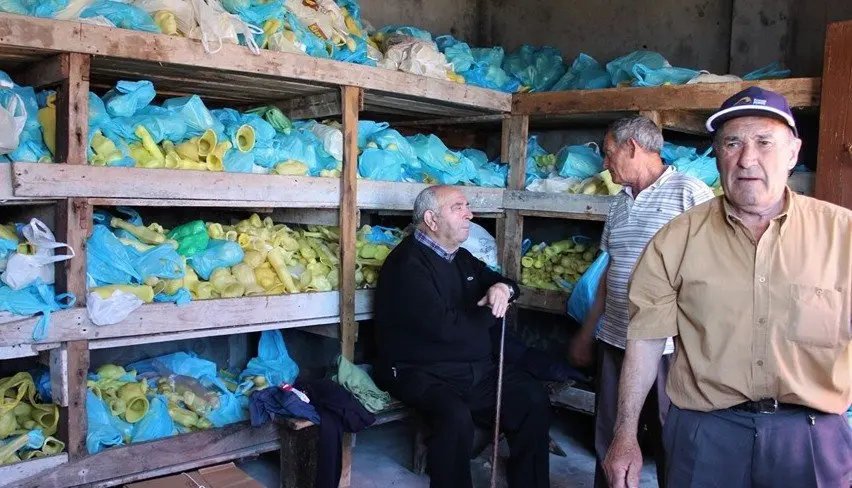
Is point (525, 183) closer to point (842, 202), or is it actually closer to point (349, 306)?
point (349, 306)

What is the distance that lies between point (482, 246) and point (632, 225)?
Answer: 1709 millimetres

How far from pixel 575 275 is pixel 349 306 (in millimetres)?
1620

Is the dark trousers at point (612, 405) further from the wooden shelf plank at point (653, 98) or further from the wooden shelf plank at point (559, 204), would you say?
the wooden shelf plank at point (653, 98)

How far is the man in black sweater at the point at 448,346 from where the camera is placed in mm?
3846

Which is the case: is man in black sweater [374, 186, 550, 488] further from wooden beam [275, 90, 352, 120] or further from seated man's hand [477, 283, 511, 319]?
wooden beam [275, 90, 352, 120]

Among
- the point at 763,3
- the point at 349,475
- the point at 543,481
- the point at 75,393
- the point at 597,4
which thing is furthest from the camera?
the point at 597,4

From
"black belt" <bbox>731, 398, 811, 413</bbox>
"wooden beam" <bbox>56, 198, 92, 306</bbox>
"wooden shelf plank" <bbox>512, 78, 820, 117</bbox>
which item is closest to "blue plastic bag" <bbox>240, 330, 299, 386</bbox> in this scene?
"wooden beam" <bbox>56, 198, 92, 306</bbox>

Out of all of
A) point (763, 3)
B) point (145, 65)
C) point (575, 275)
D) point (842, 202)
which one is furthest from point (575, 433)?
point (145, 65)

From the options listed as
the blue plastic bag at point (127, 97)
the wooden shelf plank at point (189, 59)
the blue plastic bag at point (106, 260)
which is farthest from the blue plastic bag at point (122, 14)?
the blue plastic bag at point (106, 260)

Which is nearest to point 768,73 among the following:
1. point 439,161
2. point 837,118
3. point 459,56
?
point 837,118

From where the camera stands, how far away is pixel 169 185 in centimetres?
347

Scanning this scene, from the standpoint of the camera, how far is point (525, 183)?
5207mm

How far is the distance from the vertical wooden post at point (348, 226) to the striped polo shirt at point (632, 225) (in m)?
1.39

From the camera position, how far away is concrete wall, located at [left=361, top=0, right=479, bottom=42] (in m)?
5.95
